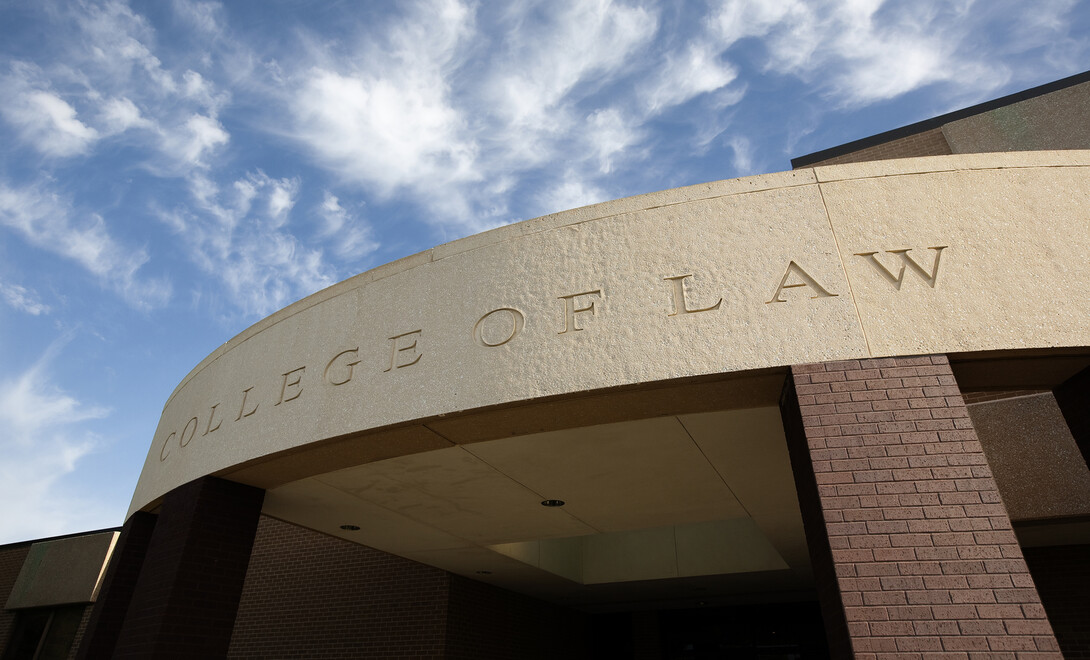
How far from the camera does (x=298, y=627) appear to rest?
1292cm

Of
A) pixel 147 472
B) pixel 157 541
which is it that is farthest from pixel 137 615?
pixel 147 472

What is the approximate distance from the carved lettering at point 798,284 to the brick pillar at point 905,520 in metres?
0.50

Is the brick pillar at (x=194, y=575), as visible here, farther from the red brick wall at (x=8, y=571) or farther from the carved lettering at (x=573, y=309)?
the red brick wall at (x=8, y=571)

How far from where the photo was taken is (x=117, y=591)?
7.73 meters

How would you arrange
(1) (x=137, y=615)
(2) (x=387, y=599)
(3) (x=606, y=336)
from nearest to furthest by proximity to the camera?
1. (3) (x=606, y=336)
2. (1) (x=137, y=615)
3. (2) (x=387, y=599)

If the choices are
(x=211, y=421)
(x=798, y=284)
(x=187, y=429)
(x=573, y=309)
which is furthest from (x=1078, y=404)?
(x=187, y=429)

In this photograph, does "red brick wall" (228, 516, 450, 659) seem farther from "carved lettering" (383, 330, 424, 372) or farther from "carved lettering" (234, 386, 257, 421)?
"carved lettering" (383, 330, 424, 372)

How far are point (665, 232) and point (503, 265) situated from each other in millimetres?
1310

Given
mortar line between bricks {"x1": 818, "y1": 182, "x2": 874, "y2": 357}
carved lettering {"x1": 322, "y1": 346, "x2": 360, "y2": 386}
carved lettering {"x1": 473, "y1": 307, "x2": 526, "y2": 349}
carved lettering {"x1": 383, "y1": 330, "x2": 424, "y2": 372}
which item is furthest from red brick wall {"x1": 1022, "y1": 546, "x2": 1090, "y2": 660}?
carved lettering {"x1": 322, "y1": 346, "x2": 360, "y2": 386}

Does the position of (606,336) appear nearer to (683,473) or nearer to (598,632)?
(683,473)

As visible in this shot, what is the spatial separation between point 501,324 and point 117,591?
18.5 ft

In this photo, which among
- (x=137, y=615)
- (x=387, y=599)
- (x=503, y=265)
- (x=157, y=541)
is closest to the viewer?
(x=503, y=265)

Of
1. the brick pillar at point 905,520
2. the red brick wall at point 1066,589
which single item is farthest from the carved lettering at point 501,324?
the red brick wall at point 1066,589

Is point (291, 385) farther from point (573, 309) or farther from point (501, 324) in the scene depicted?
point (573, 309)
